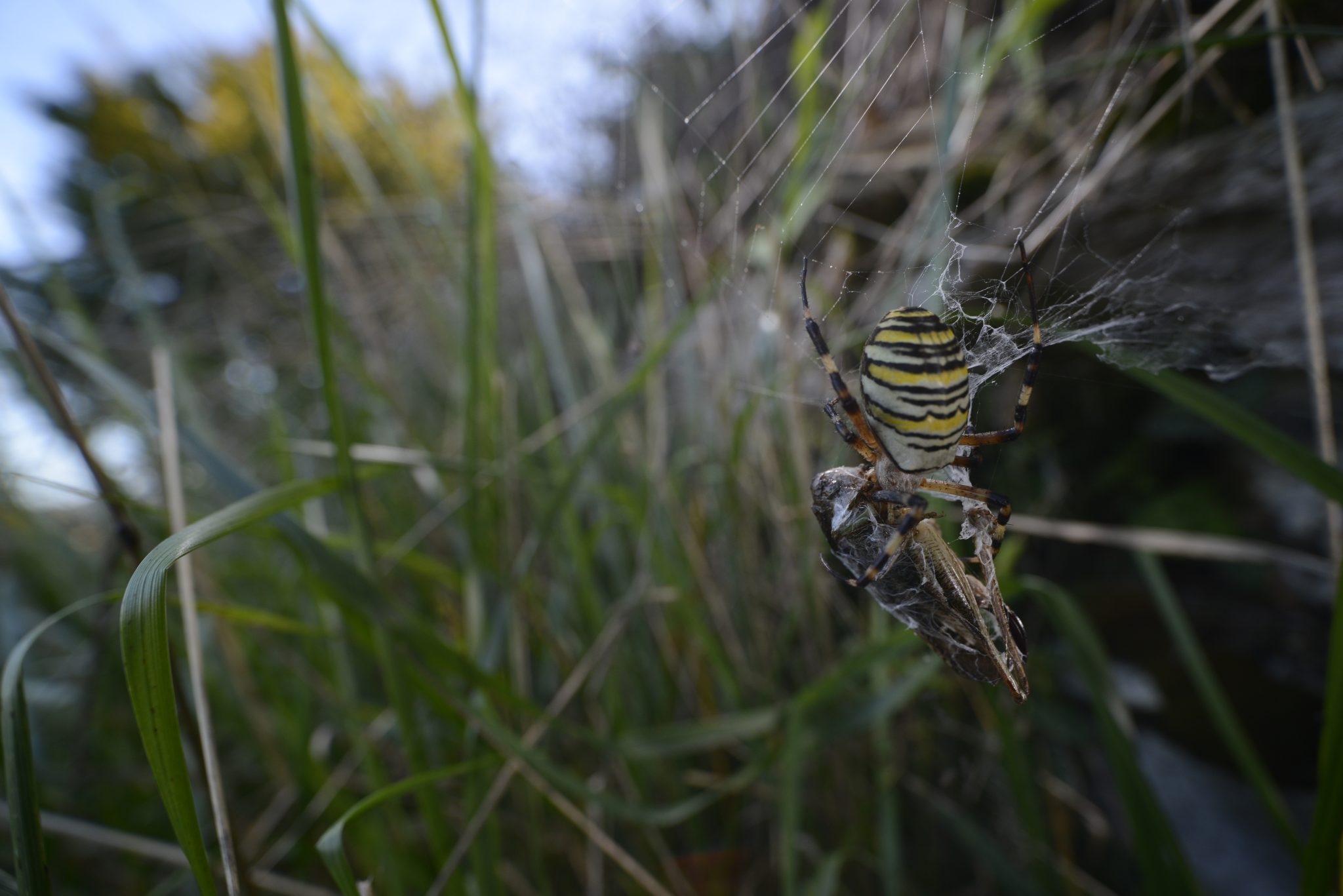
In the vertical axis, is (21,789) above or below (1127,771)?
above

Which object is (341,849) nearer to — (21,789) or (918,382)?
(21,789)

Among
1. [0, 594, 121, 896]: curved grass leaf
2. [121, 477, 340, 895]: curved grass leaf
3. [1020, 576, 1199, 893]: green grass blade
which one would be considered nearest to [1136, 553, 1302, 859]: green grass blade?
[1020, 576, 1199, 893]: green grass blade

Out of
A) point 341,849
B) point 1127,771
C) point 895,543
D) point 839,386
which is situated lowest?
point 1127,771

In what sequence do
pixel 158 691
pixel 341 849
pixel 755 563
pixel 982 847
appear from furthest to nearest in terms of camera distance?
pixel 755 563, pixel 982 847, pixel 341 849, pixel 158 691

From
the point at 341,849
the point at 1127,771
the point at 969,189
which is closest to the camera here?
the point at 341,849

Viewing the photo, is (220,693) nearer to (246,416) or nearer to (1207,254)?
(246,416)

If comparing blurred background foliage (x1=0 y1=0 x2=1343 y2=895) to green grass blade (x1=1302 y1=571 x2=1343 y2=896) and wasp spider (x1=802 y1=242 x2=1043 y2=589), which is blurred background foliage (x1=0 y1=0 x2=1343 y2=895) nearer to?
green grass blade (x1=1302 y1=571 x2=1343 y2=896)

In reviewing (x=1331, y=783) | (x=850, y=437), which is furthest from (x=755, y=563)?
(x=1331, y=783)
